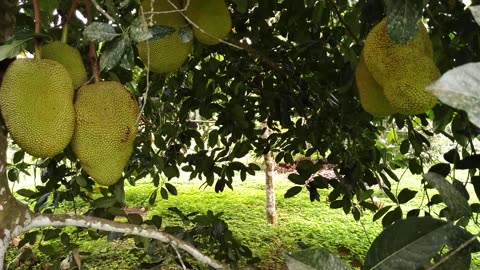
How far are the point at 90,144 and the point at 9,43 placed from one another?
0.77 feet

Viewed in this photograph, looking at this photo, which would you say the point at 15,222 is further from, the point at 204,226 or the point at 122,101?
the point at 204,226

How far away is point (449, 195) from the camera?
1.56ft

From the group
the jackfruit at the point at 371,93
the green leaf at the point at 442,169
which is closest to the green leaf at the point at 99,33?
the jackfruit at the point at 371,93

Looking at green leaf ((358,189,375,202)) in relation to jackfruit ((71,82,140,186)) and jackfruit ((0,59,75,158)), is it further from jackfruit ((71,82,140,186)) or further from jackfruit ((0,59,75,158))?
jackfruit ((0,59,75,158))

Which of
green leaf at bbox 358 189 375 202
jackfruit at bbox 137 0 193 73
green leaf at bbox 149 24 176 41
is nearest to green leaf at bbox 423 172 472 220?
green leaf at bbox 149 24 176 41

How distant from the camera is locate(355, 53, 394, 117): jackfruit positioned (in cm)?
96

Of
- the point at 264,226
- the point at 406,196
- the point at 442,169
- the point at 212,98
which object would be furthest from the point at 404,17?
the point at 264,226

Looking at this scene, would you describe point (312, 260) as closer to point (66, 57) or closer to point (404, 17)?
point (404, 17)

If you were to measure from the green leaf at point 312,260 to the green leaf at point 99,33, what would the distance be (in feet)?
1.58

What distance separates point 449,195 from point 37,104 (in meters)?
0.68

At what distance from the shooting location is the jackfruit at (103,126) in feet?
2.91

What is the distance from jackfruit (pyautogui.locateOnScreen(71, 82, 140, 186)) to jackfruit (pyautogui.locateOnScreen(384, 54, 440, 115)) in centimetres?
50

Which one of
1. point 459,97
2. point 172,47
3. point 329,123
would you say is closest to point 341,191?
point 329,123

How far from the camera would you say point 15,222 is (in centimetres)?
74
